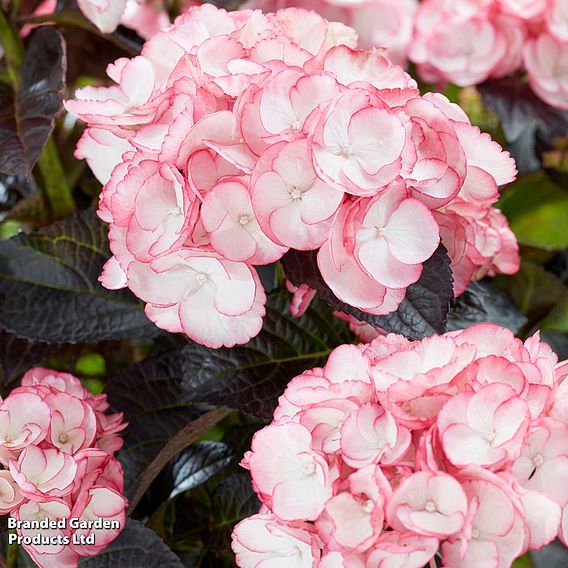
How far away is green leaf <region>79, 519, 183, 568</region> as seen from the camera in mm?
565

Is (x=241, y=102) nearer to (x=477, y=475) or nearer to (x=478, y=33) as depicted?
(x=477, y=475)

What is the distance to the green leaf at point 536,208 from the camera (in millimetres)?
1042

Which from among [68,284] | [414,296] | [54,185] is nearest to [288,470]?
[414,296]

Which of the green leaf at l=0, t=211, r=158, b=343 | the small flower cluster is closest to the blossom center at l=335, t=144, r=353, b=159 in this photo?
the green leaf at l=0, t=211, r=158, b=343

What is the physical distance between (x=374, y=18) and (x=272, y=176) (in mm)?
599

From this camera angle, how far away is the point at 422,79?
1.02 meters

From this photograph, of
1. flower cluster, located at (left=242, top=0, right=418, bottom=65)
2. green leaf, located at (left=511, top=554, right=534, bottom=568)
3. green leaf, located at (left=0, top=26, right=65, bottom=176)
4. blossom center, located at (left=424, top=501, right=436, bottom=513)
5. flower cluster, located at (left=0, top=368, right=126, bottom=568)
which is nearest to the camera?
blossom center, located at (left=424, top=501, right=436, bottom=513)

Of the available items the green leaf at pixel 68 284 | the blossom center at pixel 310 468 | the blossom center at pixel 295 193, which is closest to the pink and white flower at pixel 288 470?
the blossom center at pixel 310 468

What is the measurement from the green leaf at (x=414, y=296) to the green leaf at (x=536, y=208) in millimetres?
558

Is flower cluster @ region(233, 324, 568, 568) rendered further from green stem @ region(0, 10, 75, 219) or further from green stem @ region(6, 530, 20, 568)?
green stem @ region(0, 10, 75, 219)

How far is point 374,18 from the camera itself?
100cm

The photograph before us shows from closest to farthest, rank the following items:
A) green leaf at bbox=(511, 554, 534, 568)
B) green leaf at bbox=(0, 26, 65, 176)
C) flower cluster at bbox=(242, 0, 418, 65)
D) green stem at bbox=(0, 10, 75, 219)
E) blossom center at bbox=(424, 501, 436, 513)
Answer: blossom center at bbox=(424, 501, 436, 513) → green leaf at bbox=(0, 26, 65, 176) → green stem at bbox=(0, 10, 75, 219) → green leaf at bbox=(511, 554, 534, 568) → flower cluster at bbox=(242, 0, 418, 65)

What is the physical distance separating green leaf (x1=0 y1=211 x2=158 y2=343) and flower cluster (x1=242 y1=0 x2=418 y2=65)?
0.41 m

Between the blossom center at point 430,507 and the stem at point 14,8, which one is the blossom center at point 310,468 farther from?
the stem at point 14,8
